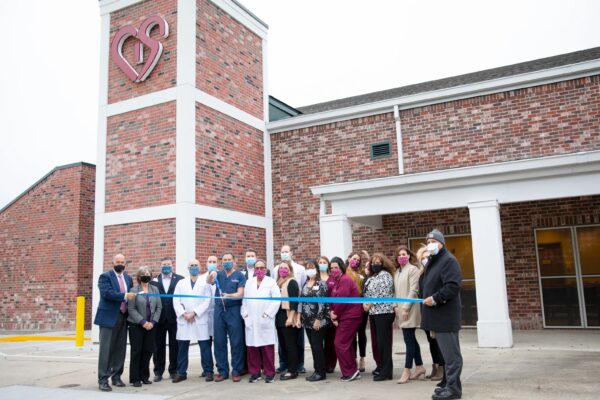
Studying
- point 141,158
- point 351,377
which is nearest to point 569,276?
point 351,377

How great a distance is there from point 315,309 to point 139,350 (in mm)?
2651

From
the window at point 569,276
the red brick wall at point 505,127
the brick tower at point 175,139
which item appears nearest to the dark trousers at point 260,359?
the brick tower at point 175,139

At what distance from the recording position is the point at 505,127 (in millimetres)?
13477

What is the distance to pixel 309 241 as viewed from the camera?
1537 cm

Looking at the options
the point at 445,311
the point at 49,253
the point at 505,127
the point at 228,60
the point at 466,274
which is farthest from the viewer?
the point at 49,253

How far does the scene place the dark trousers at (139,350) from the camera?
8031 millimetres

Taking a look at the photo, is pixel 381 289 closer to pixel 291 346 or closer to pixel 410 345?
pixel 410 345

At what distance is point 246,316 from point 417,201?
5233 millimetres

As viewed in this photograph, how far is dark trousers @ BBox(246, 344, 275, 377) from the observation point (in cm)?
801

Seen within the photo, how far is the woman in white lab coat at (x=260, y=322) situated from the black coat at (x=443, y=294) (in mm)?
2388

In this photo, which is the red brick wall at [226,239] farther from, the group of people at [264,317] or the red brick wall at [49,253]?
the red brick wall at [49,253]

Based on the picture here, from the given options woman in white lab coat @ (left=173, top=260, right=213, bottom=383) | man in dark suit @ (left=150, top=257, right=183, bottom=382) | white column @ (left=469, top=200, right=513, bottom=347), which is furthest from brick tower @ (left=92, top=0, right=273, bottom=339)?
white column @ (left=469, top=200, right=513, bottom=347)

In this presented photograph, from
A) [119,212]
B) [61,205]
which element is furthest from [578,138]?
[61,205]

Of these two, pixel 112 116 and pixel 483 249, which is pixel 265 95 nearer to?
pixel 112 116
